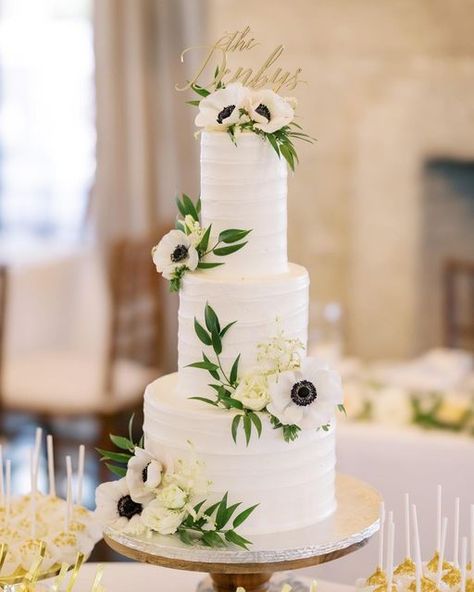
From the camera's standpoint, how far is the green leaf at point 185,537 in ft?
6.75

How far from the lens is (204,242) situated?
2158mm

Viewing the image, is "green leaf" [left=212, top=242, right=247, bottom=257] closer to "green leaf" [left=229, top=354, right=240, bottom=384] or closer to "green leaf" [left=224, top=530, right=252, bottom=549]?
"green leaf" [left=229, top=354, right=240, bottom=384]

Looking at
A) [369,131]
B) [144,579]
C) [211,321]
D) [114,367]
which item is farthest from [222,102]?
[369,131]

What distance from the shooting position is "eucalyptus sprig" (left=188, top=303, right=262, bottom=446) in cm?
209

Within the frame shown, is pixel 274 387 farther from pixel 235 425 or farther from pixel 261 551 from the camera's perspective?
pixel 261 551

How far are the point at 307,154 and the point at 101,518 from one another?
4.04 m

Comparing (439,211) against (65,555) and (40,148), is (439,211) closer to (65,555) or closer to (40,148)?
(40,148)

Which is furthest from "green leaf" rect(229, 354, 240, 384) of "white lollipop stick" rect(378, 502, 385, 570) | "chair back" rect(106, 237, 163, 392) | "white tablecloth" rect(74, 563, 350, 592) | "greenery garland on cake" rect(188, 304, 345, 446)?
"chair back" rect(106, 237, 163, 392)

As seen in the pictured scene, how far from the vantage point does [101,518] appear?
85.0 inches

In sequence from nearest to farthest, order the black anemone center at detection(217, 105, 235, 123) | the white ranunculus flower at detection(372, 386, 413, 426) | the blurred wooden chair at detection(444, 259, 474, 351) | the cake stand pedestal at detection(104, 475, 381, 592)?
the cake stand pedestal at detection(104, 475, 381, 592) < the black anemone center at detection(217, 105, 235, 123) < the white ranunculus flower at detection(372, 386, 413, 426) < the blurred wooden chair at detection(444, 259, 474, 351)

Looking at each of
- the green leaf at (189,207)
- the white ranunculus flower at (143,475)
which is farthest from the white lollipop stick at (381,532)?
the green leaf at (189,207)

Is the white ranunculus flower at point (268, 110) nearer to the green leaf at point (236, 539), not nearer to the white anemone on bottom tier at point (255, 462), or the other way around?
the white anemone on bottom tier at point (255, 462)

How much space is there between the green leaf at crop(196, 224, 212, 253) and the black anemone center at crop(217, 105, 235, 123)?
189 mm

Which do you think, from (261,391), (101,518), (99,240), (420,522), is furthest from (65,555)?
(99,240)
